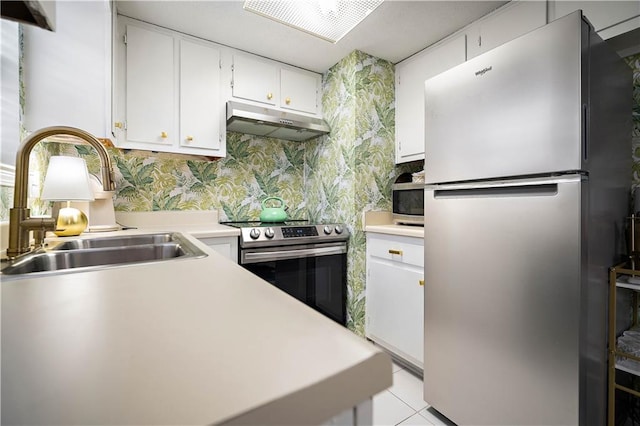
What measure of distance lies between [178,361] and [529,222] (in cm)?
124

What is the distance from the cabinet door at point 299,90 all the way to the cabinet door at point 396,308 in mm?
1397

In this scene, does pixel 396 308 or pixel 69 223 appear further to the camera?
pixel 396 308

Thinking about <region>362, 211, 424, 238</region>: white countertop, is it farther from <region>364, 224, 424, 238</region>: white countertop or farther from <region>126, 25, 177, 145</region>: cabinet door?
<region>126, 25, 177, 145</region>: cabinet door

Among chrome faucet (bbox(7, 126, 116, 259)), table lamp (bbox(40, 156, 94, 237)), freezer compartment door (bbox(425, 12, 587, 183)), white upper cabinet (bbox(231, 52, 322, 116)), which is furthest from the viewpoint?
white upper cabinet (bbox(231, 52, 322, 116))

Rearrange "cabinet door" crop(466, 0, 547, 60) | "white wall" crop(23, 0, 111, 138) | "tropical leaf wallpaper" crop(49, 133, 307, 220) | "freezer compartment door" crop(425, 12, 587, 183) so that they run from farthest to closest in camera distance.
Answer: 1. "tropical leaf wallpaper" crop(49, 133, 307, 220)
2. "cabinet door" crop(466, 0, 547, 60)
3. "white wall" crop(23, 0, 111, 138)
4. "freezer compartment door" crop(425, 12, 587, 183)

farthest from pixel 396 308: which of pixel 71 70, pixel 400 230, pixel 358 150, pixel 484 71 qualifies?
pixel 71 70

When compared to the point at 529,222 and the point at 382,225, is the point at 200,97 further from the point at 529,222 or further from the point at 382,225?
the point at 529,222

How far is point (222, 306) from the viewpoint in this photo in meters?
0.45

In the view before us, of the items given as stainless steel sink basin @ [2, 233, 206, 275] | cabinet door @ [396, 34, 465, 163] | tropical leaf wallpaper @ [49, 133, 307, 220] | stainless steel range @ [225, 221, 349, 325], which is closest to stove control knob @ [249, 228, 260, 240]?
stainless steel range @ [225, 221, 349, 325]

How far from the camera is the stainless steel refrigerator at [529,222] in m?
1.01

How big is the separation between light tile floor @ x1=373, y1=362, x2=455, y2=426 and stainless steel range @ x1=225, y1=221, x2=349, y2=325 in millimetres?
676

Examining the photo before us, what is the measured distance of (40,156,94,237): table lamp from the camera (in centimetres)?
128

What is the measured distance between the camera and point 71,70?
4.81 feet

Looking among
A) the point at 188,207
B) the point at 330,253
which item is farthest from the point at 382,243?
the point at 188,207
